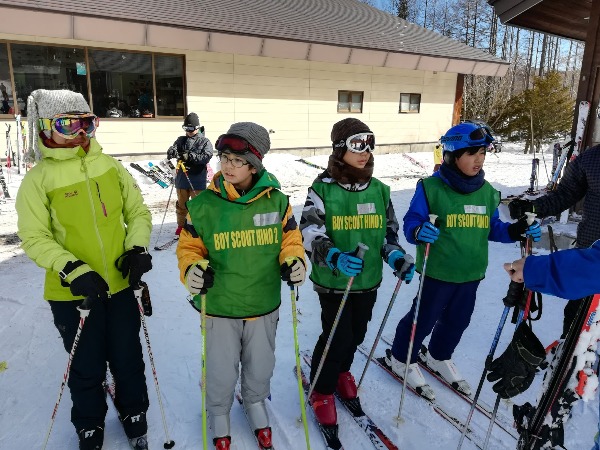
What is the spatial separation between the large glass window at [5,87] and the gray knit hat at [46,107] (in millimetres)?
10167

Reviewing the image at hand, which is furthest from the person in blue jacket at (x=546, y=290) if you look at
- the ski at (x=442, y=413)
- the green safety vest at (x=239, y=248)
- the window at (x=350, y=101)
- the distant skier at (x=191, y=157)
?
the window at (x=350, y=101)

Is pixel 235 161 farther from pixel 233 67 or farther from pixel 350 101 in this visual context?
pixel 350 101

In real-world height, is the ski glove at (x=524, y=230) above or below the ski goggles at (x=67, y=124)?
below

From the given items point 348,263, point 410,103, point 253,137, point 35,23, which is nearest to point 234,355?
point 348,263

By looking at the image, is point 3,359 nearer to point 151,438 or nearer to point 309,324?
point 151,438

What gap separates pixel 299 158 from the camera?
14539 millimetres

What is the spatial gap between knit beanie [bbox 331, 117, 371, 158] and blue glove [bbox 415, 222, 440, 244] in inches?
27.5

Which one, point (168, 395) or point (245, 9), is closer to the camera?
point (168, 395)

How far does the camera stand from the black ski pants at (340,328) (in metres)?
2.74

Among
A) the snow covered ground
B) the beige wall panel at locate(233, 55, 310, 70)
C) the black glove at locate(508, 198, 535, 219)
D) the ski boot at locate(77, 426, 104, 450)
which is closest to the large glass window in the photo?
the beige wall panel at locate(233, 55, 310, 70)

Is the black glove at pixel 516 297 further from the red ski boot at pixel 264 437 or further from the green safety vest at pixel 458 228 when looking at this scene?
the red ski boot at pixel 264 437

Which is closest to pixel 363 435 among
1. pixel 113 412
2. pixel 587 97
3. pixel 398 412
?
pixel 398 412

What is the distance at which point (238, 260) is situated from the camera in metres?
2.36

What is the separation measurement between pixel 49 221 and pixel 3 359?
2.02 m
